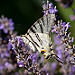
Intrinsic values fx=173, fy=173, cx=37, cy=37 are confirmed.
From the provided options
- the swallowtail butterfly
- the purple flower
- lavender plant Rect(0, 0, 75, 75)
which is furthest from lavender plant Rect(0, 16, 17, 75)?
the purple flower

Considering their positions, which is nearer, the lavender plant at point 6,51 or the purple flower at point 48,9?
the purple flower at point 48,9

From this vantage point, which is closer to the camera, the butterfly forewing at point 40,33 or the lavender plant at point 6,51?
the butterfly forewing at point 40,33

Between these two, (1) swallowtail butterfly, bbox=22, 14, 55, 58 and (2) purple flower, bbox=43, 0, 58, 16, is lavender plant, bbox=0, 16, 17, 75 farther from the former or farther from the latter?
(2) purple flower, bbox=43, 0, 58, 16

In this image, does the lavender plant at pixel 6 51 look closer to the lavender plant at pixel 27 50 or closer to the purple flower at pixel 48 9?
the lavender plant at pixel 27 50

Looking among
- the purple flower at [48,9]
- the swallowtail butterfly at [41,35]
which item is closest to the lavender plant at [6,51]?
the swallowtail butterfly at [41,35]

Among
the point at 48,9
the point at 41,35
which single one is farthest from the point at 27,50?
the point at 48,9

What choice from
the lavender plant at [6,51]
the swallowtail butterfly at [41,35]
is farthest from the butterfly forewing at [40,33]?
the lavender plant at [6,51]

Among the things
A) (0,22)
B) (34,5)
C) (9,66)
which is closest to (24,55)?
(9,66)

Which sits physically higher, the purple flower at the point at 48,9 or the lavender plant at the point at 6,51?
the purple flower at the point at 48,9

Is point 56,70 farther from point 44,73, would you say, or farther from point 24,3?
point 24,3
